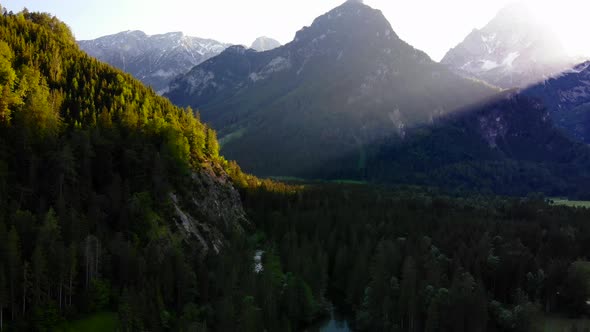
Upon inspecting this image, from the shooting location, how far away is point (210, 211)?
4953 inches

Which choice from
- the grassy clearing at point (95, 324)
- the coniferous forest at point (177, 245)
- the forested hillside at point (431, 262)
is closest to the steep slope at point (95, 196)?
the coniferous forest at point (177, 245)

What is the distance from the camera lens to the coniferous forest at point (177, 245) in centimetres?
7562

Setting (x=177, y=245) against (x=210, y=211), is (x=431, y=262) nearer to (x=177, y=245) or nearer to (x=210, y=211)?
(x=177, y=245)

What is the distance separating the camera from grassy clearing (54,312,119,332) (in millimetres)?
70188

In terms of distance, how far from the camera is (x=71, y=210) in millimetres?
86375

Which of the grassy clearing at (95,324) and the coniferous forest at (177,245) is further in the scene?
the coniferous forest at (177,245)

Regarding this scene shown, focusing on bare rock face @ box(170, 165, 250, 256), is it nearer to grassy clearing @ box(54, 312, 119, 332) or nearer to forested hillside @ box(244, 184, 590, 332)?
forested hillside @ box(244, 184, 590, 332)

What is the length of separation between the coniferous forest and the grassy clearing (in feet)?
3.78

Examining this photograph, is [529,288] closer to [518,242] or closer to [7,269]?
[518,242]

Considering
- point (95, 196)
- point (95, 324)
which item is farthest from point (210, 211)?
point (95, 324)

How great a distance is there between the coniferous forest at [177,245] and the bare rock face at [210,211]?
1.94 feet

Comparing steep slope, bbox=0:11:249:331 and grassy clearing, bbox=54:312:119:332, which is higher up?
steep slope, bbox=0:11:249:331

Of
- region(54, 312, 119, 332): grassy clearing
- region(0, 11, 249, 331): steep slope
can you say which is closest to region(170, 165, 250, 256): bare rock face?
region(0, 11, 249, 331): steep slope

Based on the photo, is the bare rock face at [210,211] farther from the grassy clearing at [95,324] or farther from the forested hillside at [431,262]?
the grassy clearing at [95,324]
